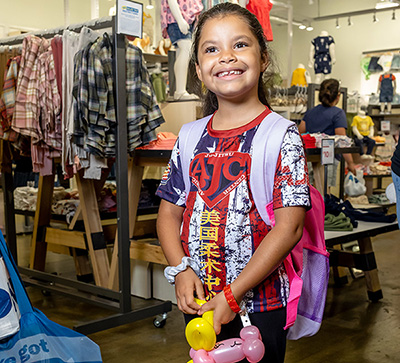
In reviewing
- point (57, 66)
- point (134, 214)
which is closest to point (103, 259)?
point (134, 214)

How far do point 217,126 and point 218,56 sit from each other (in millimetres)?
180

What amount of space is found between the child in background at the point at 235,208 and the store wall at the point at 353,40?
37.4ft

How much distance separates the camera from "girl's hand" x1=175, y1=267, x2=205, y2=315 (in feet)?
4.29

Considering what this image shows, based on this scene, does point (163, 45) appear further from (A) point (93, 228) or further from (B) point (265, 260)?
(B) point (265, 260)

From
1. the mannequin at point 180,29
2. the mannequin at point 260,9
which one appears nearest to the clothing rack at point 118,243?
the mannequin at point 180,29

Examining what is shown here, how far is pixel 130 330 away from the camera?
10.9 feet

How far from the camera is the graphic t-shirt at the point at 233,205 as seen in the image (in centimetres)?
131

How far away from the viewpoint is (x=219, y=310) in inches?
49.2

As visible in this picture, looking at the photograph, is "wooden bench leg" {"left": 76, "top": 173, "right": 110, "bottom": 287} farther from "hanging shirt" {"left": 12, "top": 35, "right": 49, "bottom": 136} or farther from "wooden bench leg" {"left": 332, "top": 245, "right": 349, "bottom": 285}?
"wooden bench leg" {"left": 332, "top": 245, "right": 349, "bottom": 285}

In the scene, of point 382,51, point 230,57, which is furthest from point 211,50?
point 382,51

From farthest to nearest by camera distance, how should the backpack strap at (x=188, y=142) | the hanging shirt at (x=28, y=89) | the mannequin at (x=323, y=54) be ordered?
the mannequin at (x=323, y=54), the hanging shirt at (x=28, y=89), the backpack strap at (x=188, y=142)

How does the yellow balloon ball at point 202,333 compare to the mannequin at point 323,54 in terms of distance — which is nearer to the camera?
the yellow balloon ball at point 202,333

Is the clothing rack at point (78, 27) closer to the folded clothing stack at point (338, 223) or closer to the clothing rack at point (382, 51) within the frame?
the folded clothing stack at point (338, 223)

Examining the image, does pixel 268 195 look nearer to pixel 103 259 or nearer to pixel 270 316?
pixel 270 316
